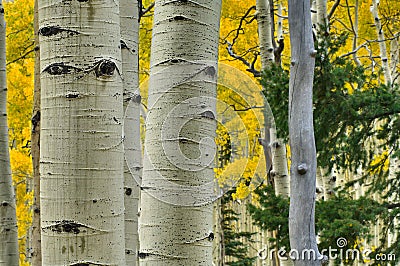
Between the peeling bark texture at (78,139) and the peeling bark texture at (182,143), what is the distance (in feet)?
0.99

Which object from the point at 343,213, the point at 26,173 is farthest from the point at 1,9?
the point at 26,173

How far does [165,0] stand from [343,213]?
3.42 metres

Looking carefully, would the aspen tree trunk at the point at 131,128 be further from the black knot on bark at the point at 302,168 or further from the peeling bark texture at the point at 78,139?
the black knot on bark at the point at 302,168

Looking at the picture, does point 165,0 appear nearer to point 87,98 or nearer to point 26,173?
point 87,98

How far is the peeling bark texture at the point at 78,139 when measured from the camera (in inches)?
41.2

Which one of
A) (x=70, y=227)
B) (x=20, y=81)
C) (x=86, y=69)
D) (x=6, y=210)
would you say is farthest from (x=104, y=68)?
(x=20, y=81)

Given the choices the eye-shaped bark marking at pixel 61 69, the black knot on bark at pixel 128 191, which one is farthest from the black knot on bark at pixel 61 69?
the black knot on bark at pixel 128 191

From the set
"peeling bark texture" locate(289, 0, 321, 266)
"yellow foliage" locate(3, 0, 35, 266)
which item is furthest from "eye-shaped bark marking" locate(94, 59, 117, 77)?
"yellow foliage" locate(3, 0, 35, 266)

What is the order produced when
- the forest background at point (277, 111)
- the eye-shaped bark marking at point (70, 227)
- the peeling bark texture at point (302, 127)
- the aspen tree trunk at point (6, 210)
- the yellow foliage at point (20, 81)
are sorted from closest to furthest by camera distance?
the eye-shaped bark marking at point (70, 227)
the forest background at point (277, 111)
the aspen tree trunk at point (6, 210)
the peeling bark texture at point (302, 127)
the yellow foliage at point (20, 81)

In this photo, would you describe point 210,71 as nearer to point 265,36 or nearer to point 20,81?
point 265,36

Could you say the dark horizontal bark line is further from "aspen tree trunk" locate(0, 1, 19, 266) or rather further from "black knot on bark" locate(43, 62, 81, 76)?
"aspen tree trunk" locate(0, 1, 19, 266)

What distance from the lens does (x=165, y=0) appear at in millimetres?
1465

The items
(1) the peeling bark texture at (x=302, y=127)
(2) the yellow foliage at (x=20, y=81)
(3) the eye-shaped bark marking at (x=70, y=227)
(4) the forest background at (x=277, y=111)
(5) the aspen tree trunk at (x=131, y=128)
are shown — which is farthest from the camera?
(2) the yellow foliage at (x=20, y=81)

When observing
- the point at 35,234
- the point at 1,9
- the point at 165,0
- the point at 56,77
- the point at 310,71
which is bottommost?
the point at 35,234
